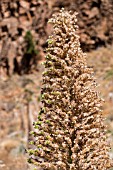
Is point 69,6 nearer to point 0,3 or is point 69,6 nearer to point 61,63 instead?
point 0,3

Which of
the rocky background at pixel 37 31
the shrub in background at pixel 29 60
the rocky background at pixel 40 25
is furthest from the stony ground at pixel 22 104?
the rocky background at pixel 40 25

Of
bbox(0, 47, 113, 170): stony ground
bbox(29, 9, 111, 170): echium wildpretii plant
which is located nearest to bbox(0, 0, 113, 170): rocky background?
bbox(0, 47, 113, 170): stony ground

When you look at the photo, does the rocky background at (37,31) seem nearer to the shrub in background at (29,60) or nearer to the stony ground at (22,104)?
the shrub in background at (29,60)

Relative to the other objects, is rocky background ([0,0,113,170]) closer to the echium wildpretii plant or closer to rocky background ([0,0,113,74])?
rocky background ([0,0,113,74])

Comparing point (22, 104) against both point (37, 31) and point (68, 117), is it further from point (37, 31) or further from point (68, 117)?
point (68, 117)

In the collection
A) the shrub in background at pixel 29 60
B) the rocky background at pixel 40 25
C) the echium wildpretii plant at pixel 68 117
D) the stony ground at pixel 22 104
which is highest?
the rocky background at pixel 40 25

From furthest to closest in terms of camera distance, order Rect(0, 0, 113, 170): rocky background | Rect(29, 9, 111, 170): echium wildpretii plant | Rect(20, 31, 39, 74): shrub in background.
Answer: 1. Rect(20, 31, 39, 74): shrub in background
2. Rect(0, 0, 113, 170): rocky background
3. Rect(29, 9, 111, 170): echium wildpretii plant

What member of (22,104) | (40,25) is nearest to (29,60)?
(40,25)
